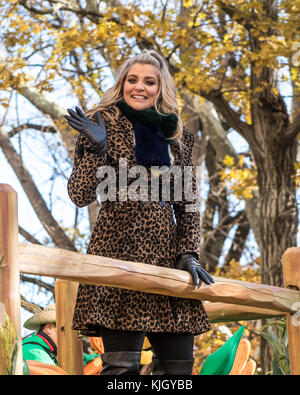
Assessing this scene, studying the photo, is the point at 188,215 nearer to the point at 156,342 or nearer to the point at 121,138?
the point at 121,138

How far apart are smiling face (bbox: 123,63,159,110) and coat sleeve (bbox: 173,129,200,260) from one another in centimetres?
27

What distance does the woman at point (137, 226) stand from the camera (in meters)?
2.49

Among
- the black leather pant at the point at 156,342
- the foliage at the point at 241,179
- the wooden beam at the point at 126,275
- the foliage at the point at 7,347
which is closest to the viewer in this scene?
the foliage at the point at 7,347

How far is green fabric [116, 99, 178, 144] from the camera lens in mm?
2768

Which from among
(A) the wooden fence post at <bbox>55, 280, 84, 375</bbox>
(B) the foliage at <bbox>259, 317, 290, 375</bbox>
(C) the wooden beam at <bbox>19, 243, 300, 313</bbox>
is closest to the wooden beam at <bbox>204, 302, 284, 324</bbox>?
(B) the foliage at <bbox>259, 317, 290, 375</bbox>

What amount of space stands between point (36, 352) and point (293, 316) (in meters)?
1.40

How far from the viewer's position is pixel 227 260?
12.3 m

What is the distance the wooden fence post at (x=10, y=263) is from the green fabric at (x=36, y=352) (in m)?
1.57

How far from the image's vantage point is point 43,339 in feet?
12.9

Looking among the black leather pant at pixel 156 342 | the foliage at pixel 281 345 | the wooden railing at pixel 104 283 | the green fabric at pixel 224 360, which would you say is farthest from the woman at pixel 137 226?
the green fabric at pixel 224 360

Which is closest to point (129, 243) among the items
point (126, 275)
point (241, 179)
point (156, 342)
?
point (126, 275)

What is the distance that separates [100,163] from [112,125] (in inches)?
8.5

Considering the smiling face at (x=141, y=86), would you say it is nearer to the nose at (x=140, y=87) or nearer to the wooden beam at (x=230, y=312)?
the nose at (x=140, y=87)
